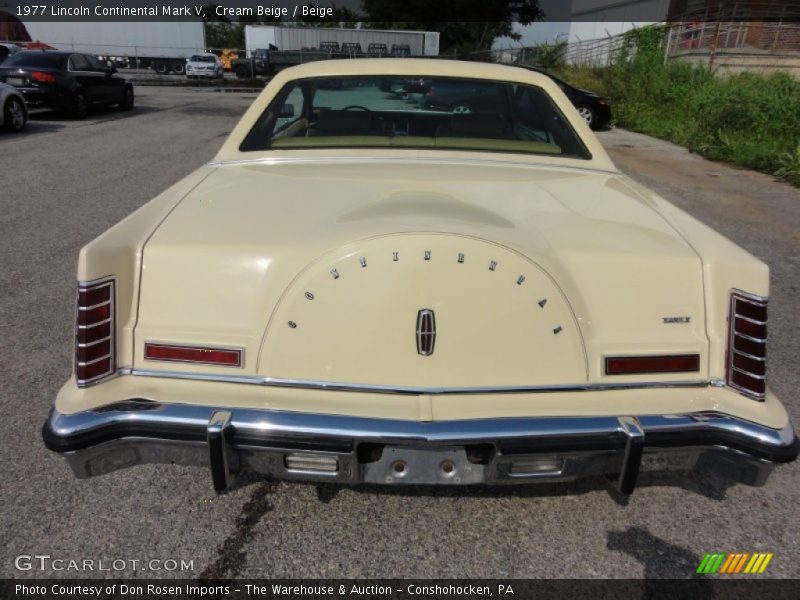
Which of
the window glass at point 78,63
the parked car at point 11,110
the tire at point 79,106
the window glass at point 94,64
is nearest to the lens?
the parked car at point 11,110

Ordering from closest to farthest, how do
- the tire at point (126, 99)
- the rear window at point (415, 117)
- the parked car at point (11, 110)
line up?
the rear window at point (415, 117) → the parked car at point (11, 110) → the tire at point (126, 99)

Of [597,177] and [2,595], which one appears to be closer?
[2,595]

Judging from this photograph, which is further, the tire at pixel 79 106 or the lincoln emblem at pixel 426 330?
the tire at pixel 79 106

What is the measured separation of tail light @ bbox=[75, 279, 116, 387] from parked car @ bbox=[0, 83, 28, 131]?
11603 millimetres

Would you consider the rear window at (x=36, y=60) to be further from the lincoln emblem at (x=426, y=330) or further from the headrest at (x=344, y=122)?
the lincoln emblem at (x=426, y=330)

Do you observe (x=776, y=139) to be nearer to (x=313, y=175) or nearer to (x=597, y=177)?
(x=597, y=177)

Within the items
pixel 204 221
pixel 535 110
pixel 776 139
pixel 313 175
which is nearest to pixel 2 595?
pixel 204 221

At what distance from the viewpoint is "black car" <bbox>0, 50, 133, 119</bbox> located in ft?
44.1

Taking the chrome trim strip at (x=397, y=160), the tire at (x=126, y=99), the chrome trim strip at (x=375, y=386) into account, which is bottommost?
the tire at (x=126, y=99)

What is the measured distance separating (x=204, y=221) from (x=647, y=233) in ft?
4.98

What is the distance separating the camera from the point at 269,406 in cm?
187

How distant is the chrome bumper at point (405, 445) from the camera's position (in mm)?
1809

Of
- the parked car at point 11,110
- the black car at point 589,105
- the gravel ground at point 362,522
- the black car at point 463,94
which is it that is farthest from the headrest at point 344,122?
the black car at point 589,105

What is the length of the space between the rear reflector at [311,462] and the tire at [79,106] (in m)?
14.9
